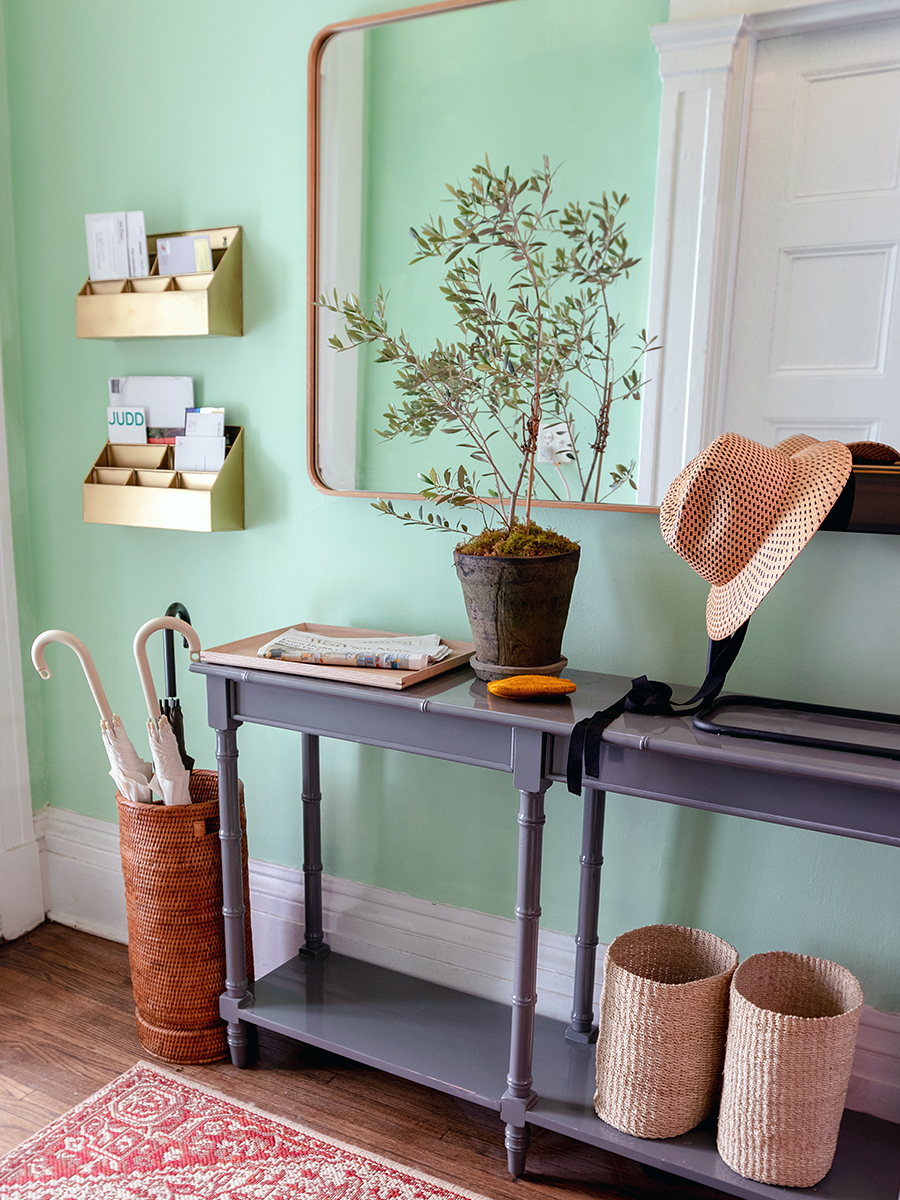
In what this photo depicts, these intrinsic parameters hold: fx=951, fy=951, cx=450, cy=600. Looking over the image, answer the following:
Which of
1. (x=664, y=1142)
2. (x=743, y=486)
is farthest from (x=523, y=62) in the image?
(x=664, y=1142)

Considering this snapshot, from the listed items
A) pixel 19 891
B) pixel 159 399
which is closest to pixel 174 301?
pixel 159 399

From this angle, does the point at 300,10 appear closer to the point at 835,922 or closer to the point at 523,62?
the point at 523,62

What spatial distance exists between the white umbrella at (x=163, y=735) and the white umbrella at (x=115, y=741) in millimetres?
35

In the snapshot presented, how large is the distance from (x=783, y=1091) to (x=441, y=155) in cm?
163

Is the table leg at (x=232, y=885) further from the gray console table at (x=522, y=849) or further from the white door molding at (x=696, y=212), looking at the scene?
the white door molding at (x=696, y=212)

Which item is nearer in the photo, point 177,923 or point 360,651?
point 360,651

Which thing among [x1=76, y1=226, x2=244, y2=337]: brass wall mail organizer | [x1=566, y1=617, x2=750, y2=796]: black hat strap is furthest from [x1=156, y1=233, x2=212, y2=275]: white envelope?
[x1=566, y1=617, x2=750, y2=796]: black hat strap

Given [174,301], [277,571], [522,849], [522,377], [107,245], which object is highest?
[107,245]

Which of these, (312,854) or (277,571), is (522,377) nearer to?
(277,571)

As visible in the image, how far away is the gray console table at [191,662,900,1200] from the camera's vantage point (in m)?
1.26

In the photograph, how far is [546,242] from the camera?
1627 millimetres

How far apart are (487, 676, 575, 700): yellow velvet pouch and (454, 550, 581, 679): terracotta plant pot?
0.08 m

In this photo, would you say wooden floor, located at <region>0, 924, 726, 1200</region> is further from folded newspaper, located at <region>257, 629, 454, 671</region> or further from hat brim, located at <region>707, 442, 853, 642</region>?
hat brim, located at <region>707, 442, 853, 642</region>

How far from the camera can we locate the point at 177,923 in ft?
5.91
